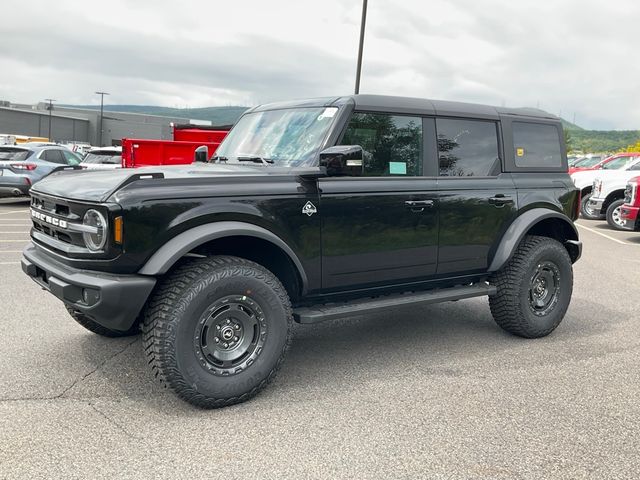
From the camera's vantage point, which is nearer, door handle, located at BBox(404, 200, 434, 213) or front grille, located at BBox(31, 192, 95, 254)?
front grille, located at BBox(31, 192, 95, 254)

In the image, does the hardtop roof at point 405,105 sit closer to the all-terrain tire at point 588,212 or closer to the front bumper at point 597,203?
the front bumper at point 597,203

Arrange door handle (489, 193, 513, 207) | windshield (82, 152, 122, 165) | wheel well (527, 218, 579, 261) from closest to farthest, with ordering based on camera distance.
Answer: door handle (489, 193, 513, 207)
wheel well (527, 218, 579, 261)
windshield (82, 152, 122, 165)

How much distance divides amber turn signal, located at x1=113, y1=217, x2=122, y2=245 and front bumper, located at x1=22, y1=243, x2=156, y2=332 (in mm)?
219

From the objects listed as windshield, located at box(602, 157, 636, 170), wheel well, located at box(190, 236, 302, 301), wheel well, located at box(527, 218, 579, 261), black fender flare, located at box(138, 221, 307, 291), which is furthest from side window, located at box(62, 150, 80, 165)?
windshield, located at box(602, 157, 636, 170)

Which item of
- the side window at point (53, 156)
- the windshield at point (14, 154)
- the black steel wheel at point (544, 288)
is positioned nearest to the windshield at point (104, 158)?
the side window at point (53, 156)

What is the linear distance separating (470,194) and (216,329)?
2.36 m

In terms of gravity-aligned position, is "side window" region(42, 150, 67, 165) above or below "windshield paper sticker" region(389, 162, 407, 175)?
below

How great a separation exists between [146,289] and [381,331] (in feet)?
8.48

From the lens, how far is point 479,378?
413 cm

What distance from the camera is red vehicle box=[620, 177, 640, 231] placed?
12086mm

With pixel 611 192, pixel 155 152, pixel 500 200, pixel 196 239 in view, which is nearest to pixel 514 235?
pixel 500 200

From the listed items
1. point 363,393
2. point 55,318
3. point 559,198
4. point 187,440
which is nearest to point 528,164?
point 559,198

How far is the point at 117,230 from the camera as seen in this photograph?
3221 millimetres

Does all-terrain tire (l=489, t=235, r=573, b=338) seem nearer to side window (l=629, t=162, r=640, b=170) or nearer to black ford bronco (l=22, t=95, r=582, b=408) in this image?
black ford bronco (l=22, t=95, r=582, b=408)
